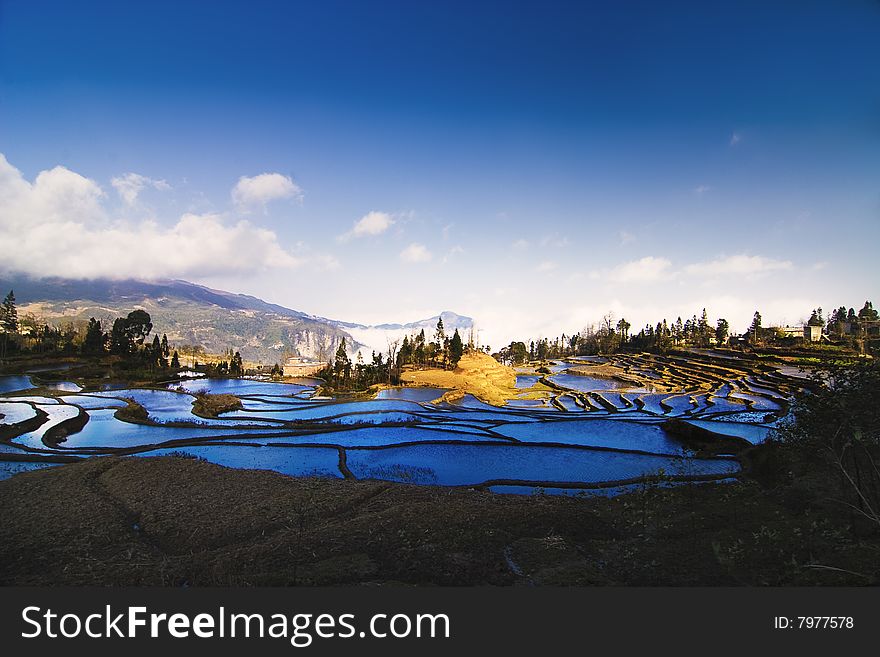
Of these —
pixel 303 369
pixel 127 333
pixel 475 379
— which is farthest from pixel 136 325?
pixel 303 369

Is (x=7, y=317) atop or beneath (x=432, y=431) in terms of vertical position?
atop

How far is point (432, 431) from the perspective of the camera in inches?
744

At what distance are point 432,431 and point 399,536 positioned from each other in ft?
42.7

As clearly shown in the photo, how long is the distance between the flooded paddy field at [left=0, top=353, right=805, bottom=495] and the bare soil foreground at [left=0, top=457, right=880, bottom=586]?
1.32m

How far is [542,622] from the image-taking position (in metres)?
2.85

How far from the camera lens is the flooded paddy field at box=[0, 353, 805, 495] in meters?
12.5

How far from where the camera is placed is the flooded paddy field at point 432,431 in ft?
40.9

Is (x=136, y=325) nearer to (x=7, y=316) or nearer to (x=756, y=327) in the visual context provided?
(x=7, y=316)

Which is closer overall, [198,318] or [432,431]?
[432,431]

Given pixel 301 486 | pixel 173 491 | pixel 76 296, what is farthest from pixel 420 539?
pixel 76 296

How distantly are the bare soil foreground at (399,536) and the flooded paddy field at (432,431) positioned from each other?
132 centimetres

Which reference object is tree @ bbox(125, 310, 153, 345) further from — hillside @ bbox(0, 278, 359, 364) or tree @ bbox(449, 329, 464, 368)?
hillside @ bbox(0, 278, 359, 364)

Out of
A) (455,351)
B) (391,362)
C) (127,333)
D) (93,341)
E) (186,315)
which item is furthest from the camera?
(186,315)

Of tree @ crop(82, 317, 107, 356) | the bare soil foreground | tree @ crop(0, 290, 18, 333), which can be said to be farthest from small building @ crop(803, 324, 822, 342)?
tree @ crop(82, 317, 107, 356)
